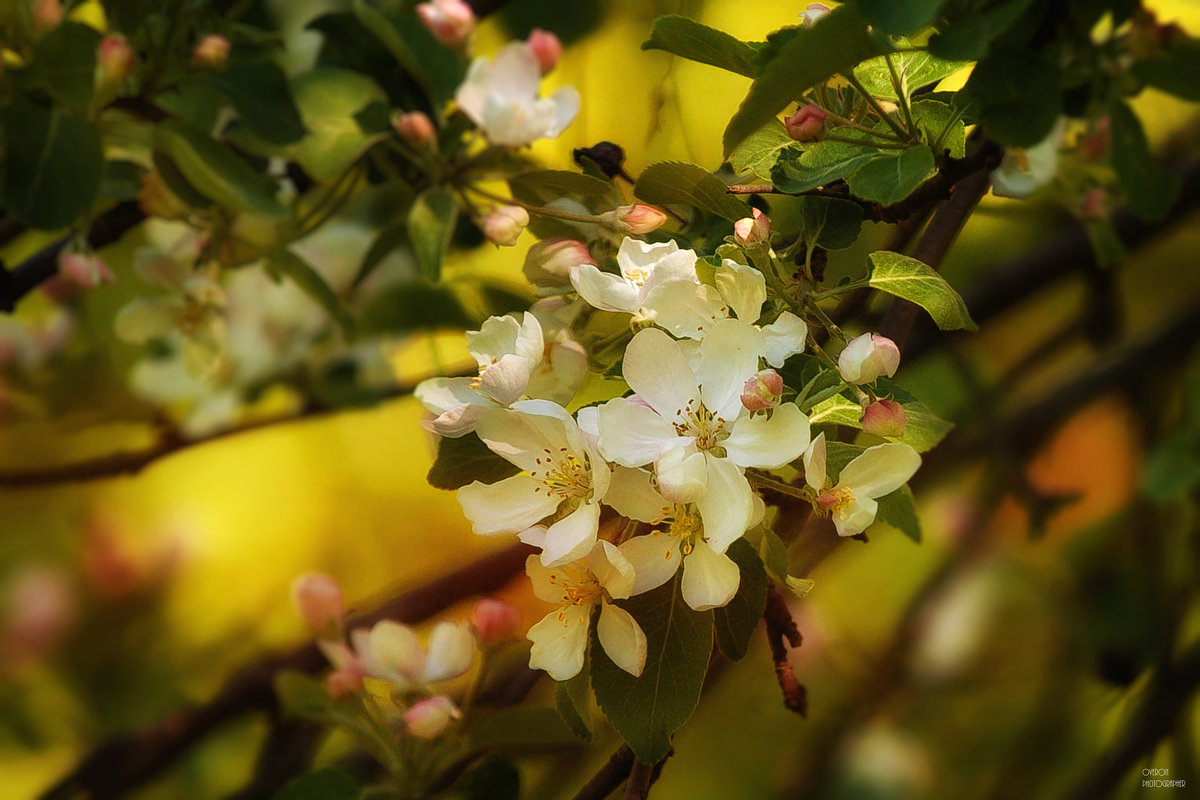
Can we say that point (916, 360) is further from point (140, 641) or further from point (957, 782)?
point (140, 641)

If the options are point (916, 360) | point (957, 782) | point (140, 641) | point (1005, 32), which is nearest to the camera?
point (1005, 32)

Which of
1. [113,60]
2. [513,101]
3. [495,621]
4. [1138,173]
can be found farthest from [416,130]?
[1138,173]

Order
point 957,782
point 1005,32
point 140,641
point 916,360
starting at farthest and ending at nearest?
point 140,641 < point 957,782 < point 916,360 < point 1005,32

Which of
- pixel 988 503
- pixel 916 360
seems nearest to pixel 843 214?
pixel 916 360

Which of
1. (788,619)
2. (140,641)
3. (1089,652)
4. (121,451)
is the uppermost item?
(788,619)

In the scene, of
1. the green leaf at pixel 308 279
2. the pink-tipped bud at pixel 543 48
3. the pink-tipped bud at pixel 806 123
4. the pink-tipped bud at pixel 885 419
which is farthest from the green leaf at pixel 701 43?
the green leaf at pixel 308 279

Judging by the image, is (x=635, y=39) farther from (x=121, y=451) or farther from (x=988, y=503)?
(x=121, y=451)

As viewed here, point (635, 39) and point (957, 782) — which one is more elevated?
point (635, 39)

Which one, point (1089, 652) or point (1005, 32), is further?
point (1089, 652)

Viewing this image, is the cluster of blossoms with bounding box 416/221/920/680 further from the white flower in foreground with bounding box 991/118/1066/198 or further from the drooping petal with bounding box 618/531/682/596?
the white flower in foreground with bounding box 991/118/1066/198
